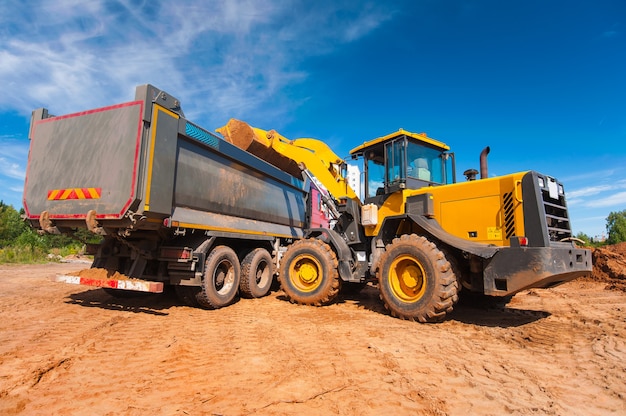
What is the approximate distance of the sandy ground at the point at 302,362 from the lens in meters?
2.51

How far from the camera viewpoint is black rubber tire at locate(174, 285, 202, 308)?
18.5 feet

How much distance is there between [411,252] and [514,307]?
9.78 feet

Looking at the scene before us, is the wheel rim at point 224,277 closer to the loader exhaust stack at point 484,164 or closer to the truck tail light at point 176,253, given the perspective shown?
the truck tail light at point 176,253

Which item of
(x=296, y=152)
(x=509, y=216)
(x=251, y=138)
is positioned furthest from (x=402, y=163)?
(x=251, y=138)

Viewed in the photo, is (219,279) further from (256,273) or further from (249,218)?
(249,218)

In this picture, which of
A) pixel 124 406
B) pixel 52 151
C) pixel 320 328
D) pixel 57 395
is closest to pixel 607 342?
pixel 320 328

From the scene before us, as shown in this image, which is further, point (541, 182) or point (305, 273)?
point (305, 273)

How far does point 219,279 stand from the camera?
6172mm

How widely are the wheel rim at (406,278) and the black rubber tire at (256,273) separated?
114 inches

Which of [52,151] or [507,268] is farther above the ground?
[52,151]

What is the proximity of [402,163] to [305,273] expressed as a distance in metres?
2.76

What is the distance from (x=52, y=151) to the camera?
5.49m

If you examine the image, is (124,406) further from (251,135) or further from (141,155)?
(251,135)

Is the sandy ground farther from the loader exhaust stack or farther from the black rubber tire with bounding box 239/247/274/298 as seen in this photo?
the loader exhaust stack
